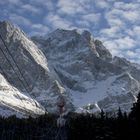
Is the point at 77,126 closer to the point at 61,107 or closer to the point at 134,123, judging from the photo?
the point at 61,107

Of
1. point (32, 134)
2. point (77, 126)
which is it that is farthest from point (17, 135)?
point (77, 126)

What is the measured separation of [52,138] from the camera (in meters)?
199

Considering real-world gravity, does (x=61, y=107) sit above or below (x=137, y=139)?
above

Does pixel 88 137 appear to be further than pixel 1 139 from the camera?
No

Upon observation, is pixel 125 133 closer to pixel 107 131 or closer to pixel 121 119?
pixel 121 119

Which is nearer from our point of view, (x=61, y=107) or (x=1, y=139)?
(x=61, y=107)

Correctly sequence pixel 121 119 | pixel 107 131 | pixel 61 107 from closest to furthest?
pixel 121 119 → pixel 107 131 → pixel 61 107

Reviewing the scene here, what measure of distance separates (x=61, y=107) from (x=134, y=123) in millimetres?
25959

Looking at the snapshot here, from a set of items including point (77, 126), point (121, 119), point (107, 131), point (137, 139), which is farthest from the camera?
point (77, 126)

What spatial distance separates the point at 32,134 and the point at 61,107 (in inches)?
4703

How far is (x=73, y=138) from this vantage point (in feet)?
278

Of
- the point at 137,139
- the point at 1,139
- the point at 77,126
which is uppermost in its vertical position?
the point at 1,139

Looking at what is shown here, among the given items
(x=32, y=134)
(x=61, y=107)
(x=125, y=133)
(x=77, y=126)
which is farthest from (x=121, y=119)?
(x=32, y=134)

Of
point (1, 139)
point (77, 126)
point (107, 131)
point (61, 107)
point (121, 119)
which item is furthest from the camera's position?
point (1, 139)
